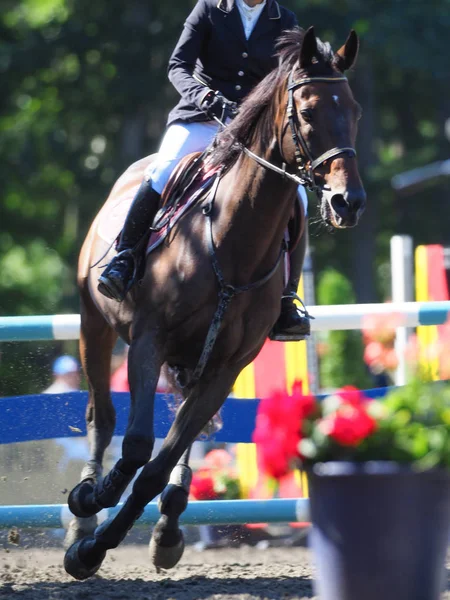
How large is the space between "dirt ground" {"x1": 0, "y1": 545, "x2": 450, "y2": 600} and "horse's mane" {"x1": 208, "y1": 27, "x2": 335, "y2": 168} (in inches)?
83.4

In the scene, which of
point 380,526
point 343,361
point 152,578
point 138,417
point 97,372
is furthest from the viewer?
point 343,361

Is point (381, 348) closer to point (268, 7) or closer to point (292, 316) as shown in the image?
point (292, 316)

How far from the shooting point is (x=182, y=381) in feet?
19.3

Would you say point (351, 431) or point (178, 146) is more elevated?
point (178, 146)

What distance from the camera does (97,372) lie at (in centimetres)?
673

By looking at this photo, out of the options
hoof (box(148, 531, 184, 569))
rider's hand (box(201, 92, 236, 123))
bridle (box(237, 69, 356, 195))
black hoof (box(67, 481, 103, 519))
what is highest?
rider's hand (box(201, 92, 236, 123))

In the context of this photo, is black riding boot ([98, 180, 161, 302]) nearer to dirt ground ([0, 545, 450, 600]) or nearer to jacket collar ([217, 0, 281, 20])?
jacket collar ([217, 0, 281, 20])

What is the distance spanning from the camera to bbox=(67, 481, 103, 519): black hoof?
5702mm

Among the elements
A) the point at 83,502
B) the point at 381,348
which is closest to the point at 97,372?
the point at 83,502

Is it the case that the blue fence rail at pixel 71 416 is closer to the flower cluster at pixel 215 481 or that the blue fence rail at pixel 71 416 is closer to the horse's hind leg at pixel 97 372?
the horse's hind leg at pixel 97 372

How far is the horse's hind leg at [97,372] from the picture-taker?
6602 millimetres

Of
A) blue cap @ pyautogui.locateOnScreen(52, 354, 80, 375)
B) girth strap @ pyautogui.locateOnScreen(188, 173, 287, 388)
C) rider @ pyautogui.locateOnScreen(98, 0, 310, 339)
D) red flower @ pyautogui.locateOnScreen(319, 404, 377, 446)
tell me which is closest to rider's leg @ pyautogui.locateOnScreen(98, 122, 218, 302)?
rider @ pyautogui.locateOnScreen(98, 0, 310, 339)

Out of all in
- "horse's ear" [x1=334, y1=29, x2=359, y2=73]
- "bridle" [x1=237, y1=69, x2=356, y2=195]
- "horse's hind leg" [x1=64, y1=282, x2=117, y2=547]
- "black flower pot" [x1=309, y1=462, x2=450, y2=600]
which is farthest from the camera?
"horse's hind leg" [x1=64, y1=282, x2=117, y2=547]

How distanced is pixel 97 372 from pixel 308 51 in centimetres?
257
